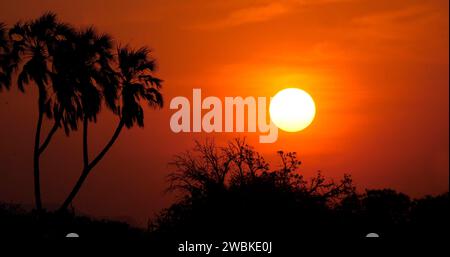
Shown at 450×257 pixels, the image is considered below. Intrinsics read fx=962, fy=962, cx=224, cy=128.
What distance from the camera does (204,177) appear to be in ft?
129

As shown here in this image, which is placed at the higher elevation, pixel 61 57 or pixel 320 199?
pixel 61 57

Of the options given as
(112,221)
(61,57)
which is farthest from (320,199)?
(61,57)

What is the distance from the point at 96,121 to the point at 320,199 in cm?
1374

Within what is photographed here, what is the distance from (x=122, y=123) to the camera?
4775cm

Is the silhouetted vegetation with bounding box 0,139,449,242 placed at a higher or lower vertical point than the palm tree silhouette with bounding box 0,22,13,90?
lower

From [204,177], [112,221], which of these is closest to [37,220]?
[112,221]

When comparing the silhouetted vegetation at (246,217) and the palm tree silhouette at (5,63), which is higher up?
the palm tree silhouette at (5,63)

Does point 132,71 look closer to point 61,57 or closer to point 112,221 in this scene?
point 61,57

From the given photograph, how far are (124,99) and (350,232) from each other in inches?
608
